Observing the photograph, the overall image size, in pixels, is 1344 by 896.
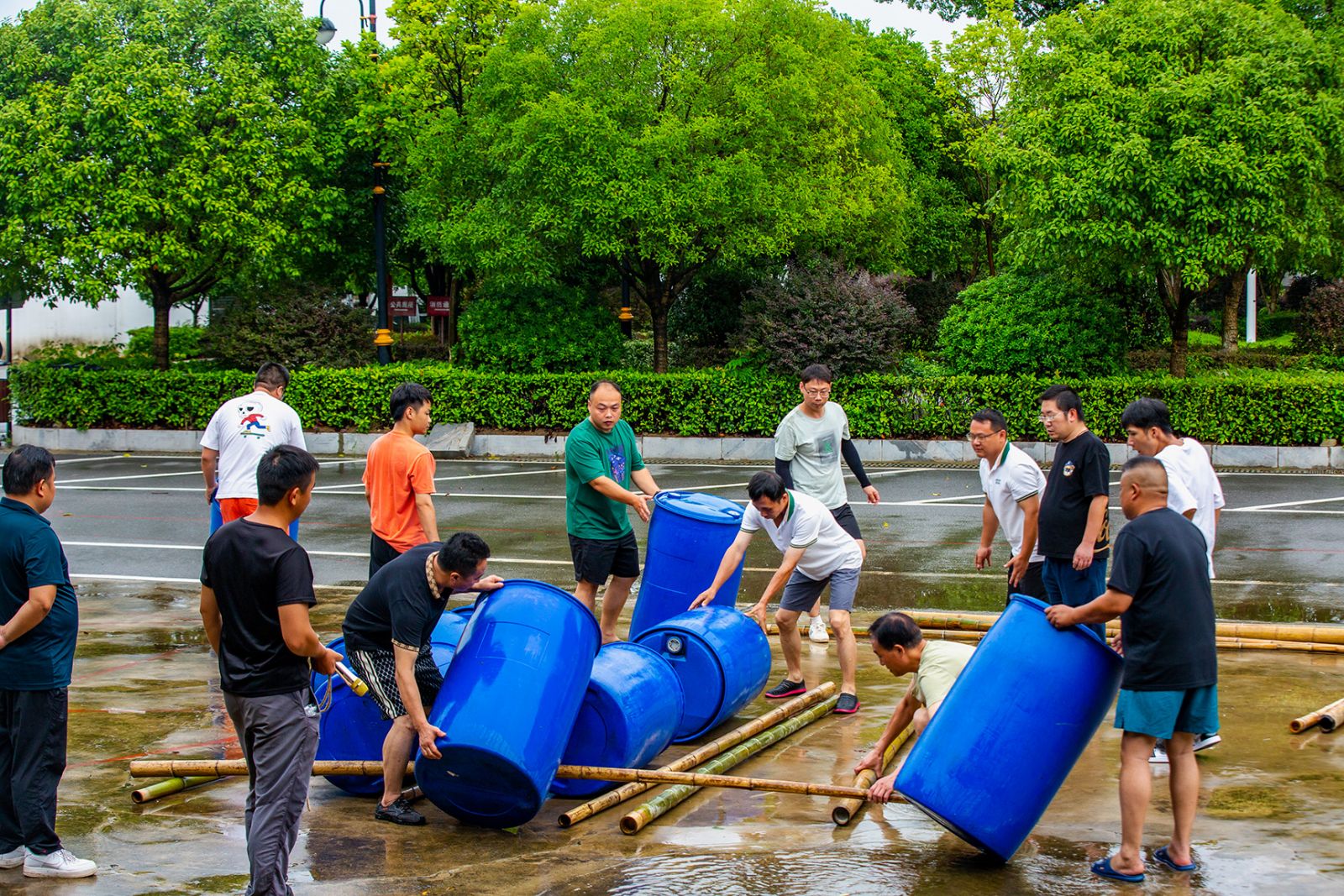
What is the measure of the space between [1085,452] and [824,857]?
9.46 ft

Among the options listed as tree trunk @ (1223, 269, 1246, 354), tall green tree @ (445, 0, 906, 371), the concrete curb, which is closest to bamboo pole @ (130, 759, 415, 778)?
the concrete curb

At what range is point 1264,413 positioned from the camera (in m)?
19.3

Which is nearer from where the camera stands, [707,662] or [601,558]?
[707,662]

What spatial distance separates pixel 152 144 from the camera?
2197 cm

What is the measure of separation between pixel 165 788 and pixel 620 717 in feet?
6.83

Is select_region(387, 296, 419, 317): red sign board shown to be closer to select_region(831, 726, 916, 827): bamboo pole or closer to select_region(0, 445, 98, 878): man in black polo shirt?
select_region(0, 445, 98, 878): man in black polo shirt

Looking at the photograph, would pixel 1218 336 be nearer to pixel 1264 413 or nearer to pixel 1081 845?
pixel 1264 413

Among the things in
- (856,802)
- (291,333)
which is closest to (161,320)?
(291,333)

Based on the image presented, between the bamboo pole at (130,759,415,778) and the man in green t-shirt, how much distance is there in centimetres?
236

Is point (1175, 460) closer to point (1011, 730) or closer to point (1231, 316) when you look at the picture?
point (1011, 730)

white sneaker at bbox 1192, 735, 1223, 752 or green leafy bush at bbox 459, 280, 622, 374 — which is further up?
green leafy bush at bbox 459, 280, 622, 374

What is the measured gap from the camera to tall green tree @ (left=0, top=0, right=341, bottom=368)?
71.4 feet

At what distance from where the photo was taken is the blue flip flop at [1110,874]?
4.76 meters

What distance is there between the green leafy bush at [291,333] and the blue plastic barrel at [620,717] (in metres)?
18.6
